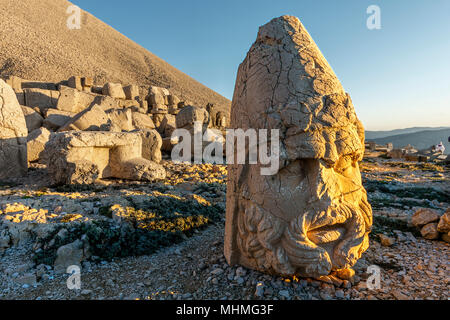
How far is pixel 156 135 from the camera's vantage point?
25.0 ft

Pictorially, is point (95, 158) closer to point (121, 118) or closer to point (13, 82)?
point (121, 118)

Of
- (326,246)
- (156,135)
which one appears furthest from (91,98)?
(326,246)

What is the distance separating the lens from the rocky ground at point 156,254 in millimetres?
2359

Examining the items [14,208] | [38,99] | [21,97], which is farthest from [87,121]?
[21,97]

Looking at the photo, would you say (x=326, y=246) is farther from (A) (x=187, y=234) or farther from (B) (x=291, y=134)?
(A) (x=187, y=234)

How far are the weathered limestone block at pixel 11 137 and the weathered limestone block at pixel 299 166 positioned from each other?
560cm

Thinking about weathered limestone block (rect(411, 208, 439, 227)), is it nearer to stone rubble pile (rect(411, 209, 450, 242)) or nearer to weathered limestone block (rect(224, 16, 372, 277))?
stone rubble pile (rect(411, 209, 450, 242))

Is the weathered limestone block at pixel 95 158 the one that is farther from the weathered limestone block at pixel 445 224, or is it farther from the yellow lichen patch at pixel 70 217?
the weathered limestone block at pixel 445 224

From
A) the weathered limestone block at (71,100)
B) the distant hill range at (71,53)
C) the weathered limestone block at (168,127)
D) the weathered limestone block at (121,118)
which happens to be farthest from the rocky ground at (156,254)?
the distant hill range at (71,53)

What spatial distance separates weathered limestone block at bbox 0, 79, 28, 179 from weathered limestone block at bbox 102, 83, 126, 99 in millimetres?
10711

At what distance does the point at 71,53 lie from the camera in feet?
106

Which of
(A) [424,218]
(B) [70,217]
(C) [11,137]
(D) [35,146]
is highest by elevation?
(C) [11,137]

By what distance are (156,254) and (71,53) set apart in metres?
37.8

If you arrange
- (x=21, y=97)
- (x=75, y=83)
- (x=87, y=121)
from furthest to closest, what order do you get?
(x=75, y=83) → (x=21, y=97) → (x=87, y=121)
